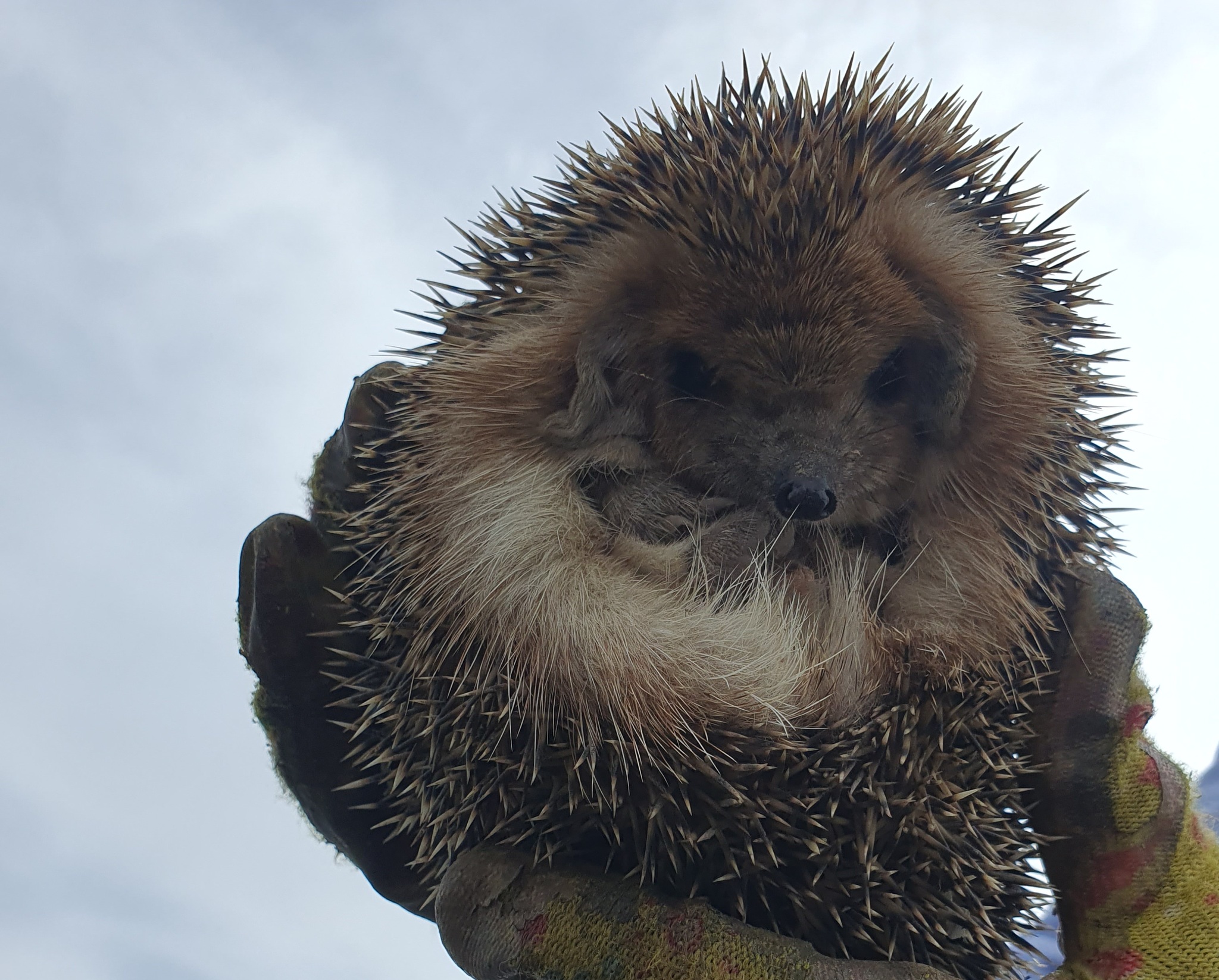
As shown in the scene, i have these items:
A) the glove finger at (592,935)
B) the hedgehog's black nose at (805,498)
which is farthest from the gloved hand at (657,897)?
the hedgehog's black nose at (805,498)

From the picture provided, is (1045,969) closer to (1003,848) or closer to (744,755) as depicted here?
(1003,848)

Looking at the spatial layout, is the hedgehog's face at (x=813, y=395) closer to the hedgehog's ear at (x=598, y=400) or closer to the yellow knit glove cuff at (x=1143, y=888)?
the hedgehog's ear at (x=598, y=400)

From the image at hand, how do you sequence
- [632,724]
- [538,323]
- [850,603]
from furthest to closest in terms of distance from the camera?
[538,323]
[850,603]
[632,724]

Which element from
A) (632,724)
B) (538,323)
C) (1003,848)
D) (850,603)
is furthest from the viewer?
(538,323)

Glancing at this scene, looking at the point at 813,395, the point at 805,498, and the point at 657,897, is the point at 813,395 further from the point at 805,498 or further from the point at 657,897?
the point at 657,897

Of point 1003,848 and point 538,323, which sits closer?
point 1003,848

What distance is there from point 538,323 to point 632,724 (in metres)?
0.70

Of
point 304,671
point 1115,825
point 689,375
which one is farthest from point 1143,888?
point 304,671

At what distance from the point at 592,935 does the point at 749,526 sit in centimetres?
63

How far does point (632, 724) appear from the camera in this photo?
1.19 m

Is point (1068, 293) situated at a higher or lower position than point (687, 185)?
higher

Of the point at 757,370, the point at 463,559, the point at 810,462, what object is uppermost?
the point at 757,370

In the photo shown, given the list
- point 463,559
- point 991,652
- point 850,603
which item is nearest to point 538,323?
point 463,559

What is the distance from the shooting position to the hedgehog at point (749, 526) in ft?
4.04
